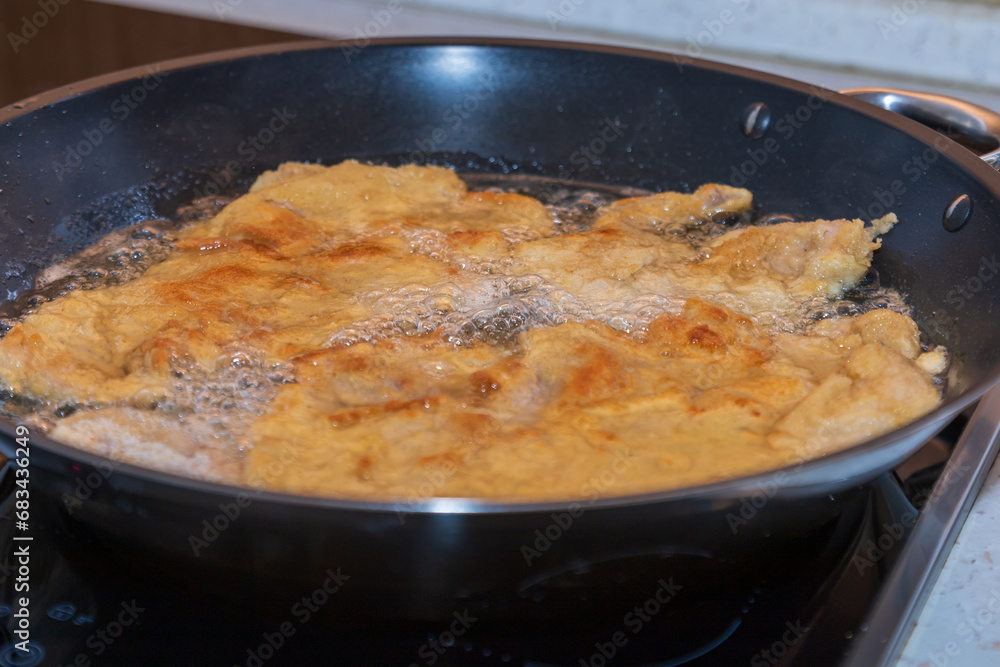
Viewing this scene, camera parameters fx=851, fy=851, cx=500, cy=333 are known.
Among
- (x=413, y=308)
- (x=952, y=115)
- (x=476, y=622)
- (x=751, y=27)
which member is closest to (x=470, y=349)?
(x=413, y=308)

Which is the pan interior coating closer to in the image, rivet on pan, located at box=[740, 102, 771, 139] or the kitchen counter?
rivet on pan, located at box=[740, 102, 771, 139]

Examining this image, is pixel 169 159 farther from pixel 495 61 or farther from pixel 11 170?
pixel 495 61

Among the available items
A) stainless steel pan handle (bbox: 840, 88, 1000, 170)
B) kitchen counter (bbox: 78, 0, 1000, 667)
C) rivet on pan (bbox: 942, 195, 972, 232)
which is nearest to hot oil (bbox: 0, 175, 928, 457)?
rivet on pan (bbox: 942, 195, 972, 232)

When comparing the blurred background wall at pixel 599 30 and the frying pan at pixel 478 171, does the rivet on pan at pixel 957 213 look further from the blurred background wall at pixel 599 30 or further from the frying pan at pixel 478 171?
the blurred background wall at pixel 599 30

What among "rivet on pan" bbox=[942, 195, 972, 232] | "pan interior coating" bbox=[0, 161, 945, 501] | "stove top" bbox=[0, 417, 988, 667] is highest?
"rivet on pan" bbox=[942, 195, 972, 232]

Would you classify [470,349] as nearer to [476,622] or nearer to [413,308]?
[413,308]

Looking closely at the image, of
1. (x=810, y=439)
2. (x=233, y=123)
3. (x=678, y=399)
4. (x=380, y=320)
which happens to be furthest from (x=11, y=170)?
(x=810, y=439)

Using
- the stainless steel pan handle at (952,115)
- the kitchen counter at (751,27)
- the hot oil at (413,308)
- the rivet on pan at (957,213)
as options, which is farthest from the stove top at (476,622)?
the kitchen counter at (751,27)
